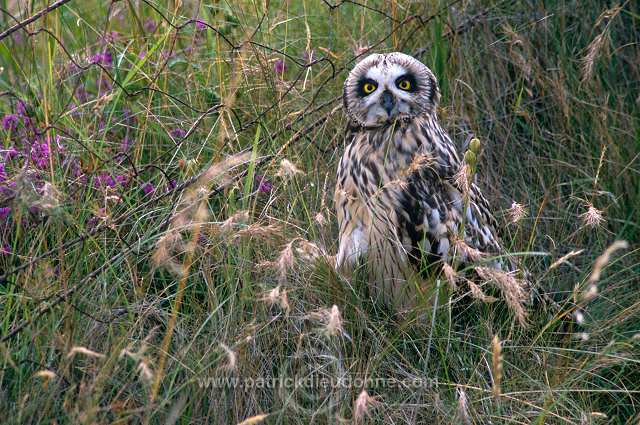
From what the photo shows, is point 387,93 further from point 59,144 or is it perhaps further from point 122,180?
point 59,144

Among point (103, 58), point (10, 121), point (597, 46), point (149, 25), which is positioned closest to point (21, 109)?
point (10, 121)

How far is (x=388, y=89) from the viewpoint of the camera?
9.25ft

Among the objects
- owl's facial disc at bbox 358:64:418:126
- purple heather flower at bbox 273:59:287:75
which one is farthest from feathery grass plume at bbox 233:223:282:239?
purple heather flower at bbox 273:59:287:75

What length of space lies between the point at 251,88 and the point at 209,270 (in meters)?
0.84

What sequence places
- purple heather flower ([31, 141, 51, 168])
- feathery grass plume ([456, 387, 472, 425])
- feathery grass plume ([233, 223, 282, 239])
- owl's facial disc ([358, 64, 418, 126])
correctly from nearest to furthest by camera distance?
feathery grass plume ([456, 387, 472, 425]), feathery grass plume ([233, 223, 282, 239]), purple heather flower ([31, 141, 51, 168]), owl's facial disc ([358, 64, 418, 126])

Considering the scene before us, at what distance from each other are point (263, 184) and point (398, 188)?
44cm

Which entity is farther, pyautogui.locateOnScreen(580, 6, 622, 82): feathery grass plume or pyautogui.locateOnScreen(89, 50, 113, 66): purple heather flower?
pyautogui.locateOnScreen(89, 50, 113, 66): purple heather flower

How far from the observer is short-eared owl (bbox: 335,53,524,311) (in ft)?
8.95

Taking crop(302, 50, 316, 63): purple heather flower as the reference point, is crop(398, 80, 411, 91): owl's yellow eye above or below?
below

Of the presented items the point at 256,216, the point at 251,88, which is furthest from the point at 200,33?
the point at 256,216

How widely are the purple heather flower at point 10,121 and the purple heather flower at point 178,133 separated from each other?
50 centimetres

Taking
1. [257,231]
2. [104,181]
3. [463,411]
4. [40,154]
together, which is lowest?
[463,411]

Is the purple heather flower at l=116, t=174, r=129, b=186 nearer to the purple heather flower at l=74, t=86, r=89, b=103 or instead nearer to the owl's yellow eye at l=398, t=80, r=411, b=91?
the purple heather flower at l=74, t=86, r=89, b=103

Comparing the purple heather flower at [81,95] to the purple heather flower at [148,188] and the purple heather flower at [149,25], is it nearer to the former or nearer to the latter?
the purple heather flower at [149,25]
